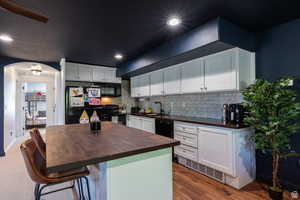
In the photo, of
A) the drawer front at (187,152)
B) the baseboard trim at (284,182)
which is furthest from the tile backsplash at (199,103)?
the baseboard trim at (284,182)

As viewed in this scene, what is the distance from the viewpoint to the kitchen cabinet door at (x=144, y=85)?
4.29m

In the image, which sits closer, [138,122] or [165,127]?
[165,127]

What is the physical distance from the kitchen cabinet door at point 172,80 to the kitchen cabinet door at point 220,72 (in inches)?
28.2

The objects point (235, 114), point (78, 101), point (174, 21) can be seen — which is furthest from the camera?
point (78, 101)

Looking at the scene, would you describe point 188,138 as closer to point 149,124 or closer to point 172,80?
point 149,124

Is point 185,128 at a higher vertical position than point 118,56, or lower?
lower

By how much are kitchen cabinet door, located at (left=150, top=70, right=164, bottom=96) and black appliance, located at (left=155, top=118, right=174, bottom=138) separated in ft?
2.56

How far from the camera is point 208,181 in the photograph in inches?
92.7

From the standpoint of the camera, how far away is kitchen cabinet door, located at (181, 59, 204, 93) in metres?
2.85

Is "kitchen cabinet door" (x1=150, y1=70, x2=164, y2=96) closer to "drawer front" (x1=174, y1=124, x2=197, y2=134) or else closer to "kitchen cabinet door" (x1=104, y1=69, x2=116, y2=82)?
"drawer front" (x1=174, y1=124, x2=197, y2=134)

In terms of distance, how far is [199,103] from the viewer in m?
3.32

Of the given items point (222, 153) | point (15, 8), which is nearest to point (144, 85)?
point (222, 153)

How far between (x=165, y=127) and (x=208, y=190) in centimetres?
140

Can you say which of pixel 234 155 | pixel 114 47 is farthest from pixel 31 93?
pixel 234 155
